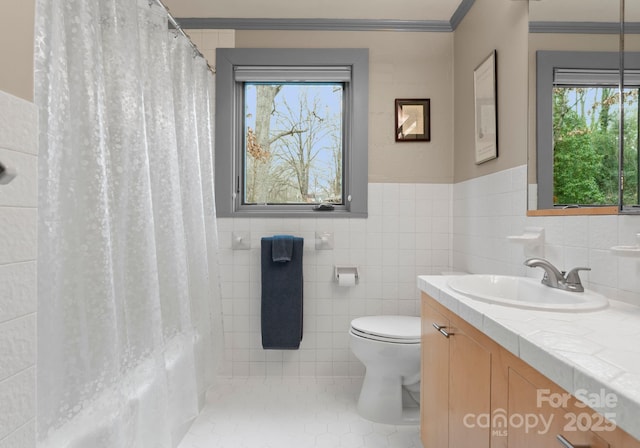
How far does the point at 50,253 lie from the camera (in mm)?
973

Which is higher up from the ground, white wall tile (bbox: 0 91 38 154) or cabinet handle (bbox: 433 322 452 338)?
white wall tile (bbox: 0 91 38 154)

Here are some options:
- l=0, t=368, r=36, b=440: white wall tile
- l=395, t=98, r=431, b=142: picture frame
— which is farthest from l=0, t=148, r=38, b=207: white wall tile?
l=395, t=98, r=431, b=142: picture frame

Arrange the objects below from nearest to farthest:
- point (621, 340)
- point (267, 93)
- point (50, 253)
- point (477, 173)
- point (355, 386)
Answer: point (621, 340)
point (50, 253)
point (477, 173)
point (355, 386)
point (267, 93)

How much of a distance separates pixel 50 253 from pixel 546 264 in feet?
4.90

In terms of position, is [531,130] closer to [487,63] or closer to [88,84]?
[487,63]

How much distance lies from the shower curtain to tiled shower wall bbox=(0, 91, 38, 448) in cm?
10

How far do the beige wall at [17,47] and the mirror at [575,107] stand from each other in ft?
5.27

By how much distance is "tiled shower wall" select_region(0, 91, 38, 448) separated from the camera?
783 mm

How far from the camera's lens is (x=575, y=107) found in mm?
1298

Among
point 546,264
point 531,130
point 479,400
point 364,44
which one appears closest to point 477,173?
point 531,130

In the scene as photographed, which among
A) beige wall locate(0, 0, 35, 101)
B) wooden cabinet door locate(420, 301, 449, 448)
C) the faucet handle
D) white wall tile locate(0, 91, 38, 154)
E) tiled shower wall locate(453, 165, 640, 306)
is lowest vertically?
wooden cabinet door locate(420, 301, 449, 448)

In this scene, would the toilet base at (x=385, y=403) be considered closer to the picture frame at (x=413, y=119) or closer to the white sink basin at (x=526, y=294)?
the white sink basin at (x=526, y=294)

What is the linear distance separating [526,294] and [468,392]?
50 cm

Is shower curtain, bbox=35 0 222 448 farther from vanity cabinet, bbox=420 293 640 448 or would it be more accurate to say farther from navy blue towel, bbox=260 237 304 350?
vanity cabinet, bbox=420 293 640 448
